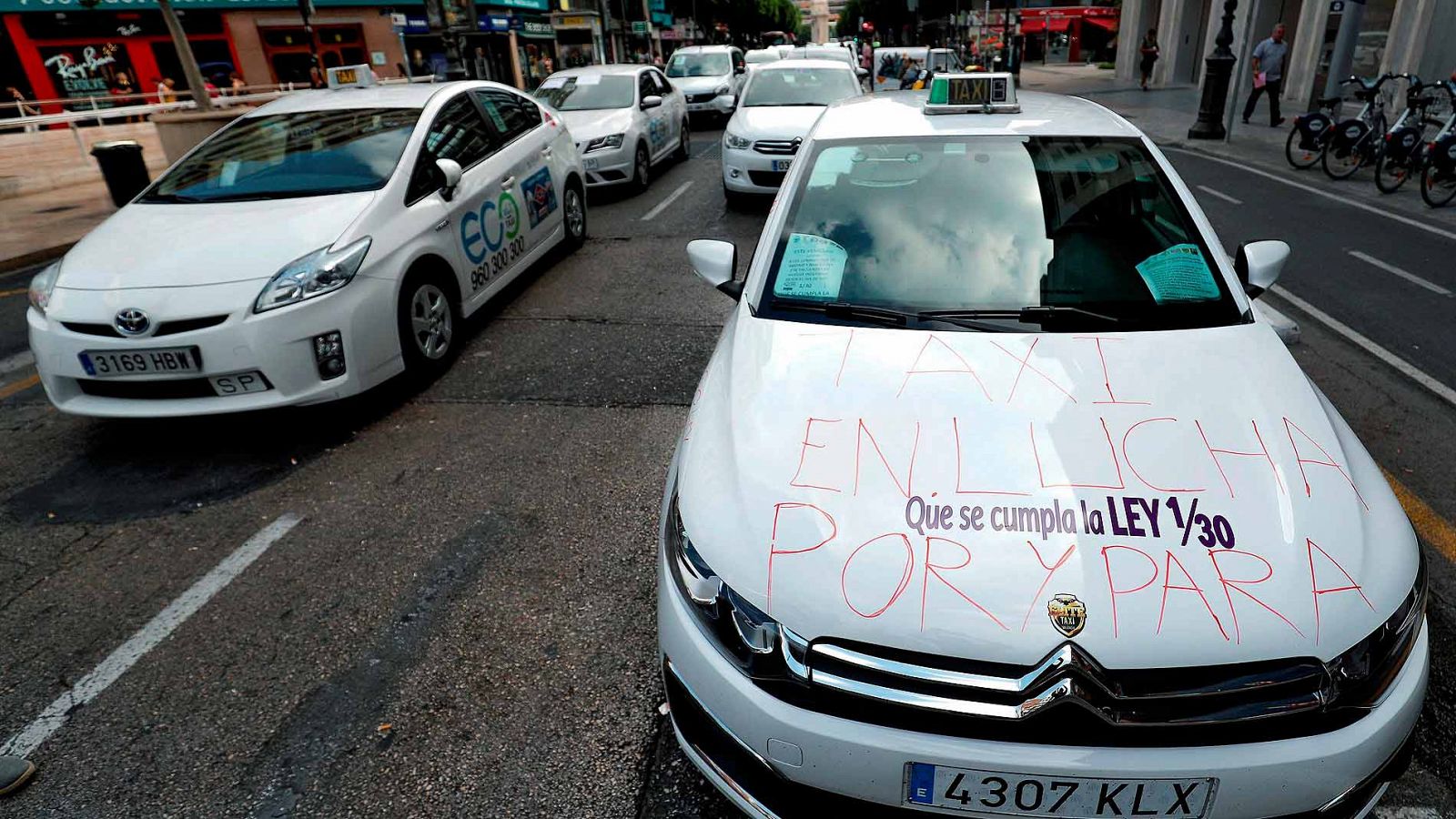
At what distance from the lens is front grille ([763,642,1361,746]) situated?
158cm

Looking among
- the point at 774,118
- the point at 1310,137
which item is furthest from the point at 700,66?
the point at 1310,137

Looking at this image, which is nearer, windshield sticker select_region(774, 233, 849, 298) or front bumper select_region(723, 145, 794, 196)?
windshield sticker select_region(774, 233, 849, 298)

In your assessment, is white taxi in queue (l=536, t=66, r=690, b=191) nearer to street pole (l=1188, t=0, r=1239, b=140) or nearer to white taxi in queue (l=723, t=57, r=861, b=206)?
white taxi in queue (l=723, t=57, r=861, b=206)

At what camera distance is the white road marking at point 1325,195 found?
8255mm

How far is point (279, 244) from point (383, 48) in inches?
1466

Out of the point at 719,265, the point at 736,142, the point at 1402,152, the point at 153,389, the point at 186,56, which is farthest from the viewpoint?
the point at 186,56

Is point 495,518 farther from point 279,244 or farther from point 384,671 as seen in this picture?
point 279,244

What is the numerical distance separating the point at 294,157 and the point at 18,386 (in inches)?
93.4

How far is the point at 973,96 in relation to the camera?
11.1 feet

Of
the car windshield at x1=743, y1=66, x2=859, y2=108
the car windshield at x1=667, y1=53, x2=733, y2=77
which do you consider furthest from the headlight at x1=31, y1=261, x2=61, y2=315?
the car windshield at x1=667, y1=53, x2=733, y2=77

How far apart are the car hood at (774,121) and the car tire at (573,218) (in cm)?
216

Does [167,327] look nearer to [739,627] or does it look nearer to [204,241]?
[204,241]

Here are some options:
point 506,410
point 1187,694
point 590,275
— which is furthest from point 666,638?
point 590,275

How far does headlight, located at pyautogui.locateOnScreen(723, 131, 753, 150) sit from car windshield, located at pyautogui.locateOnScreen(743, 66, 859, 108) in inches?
45.9
